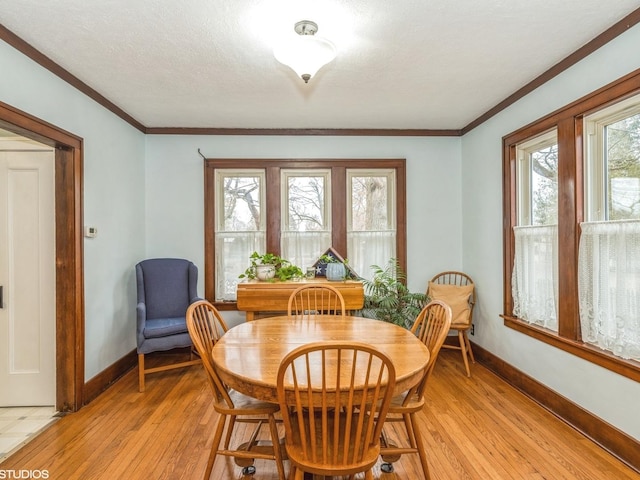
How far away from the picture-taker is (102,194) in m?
3.13

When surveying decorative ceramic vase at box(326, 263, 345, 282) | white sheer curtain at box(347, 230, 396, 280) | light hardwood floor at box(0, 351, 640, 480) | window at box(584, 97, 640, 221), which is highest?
window at box(584, 97, 640, 221)

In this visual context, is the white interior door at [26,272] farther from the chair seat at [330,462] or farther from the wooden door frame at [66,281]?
the chair seat at [330,462]

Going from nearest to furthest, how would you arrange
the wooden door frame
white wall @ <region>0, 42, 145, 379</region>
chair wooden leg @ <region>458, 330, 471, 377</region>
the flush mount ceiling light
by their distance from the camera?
the flush mount ceiling light, white wall @ <region>0, 42, 145, 379</region>, the wooden door frame, chair wooden leg @ <region>458, 330, 471, 377</region>

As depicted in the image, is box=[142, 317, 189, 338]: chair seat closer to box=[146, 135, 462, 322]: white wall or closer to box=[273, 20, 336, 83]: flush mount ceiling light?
box=[146, 135, 462, 322]: white wall

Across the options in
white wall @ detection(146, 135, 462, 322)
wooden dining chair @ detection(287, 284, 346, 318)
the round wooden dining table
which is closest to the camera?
the round wooden dining table

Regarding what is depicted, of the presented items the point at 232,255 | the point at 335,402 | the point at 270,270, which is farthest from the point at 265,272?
the point at 335,402

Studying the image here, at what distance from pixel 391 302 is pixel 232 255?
1834 mm

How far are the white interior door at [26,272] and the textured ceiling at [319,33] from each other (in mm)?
854

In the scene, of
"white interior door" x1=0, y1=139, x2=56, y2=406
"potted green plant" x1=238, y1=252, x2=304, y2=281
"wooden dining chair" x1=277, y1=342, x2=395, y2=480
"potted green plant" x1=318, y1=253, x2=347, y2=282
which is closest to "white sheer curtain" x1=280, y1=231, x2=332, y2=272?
"potted green plant" x1=238, y1=252, x2=304, y2=281

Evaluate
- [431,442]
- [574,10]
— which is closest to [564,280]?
[431,442]

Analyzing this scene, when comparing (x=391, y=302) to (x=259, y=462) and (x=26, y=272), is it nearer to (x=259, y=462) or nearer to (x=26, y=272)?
(x=259, y=462)

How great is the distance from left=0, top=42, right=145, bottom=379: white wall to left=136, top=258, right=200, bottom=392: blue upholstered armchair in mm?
236

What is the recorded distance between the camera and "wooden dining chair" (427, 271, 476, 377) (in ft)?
11.2

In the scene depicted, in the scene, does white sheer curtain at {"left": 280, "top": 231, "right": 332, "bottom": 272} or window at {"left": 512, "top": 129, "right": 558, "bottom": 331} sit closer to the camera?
window at {"left": 512, "top": 129, "right": 558, "bottom": 331}
